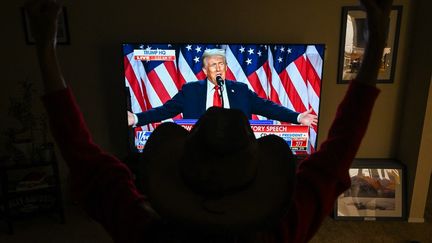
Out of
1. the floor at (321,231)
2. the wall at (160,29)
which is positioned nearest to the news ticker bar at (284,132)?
the wall at (160,29)

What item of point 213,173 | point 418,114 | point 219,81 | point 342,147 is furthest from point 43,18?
point 418,114

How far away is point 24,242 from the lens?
2.41 metres

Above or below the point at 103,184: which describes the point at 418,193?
below

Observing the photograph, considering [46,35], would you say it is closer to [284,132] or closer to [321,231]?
[284,132]

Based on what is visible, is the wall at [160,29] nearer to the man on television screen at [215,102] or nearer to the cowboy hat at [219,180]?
the man on television screen at [215,102]

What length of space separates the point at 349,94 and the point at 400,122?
8.37ft

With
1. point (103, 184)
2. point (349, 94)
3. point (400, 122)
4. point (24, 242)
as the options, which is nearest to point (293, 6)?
point (400, 122)

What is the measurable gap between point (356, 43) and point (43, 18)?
8.09ft

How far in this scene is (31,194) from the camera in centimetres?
255

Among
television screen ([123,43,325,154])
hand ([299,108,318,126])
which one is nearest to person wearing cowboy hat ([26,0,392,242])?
television screen ([123,43,325,154])

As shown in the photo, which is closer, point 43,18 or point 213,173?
point 213,173

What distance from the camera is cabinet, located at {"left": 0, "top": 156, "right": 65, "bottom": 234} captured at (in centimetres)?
248

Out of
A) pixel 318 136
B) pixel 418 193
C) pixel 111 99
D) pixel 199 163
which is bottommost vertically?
pixel 418 193

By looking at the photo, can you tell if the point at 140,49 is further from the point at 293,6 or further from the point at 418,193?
the point at 418,193
